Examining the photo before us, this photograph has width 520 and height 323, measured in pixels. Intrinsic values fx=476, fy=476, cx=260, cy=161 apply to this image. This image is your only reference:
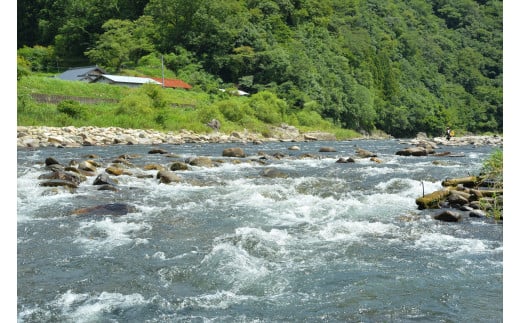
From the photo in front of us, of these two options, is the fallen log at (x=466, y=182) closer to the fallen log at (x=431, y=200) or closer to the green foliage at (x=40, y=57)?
the fallen log at (x=431, y=200)

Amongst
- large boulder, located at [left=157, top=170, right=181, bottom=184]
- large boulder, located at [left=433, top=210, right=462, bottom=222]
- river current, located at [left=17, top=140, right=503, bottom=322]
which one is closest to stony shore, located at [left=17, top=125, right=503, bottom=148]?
large boulder, located at [left=157, top=170, right=181, bottom=184]

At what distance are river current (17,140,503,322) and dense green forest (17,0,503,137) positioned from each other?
30805 mm

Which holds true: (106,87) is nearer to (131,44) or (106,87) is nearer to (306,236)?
(131,44)

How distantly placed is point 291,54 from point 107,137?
43.3 meters

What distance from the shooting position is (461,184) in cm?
1434

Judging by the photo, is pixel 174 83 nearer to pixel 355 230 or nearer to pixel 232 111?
pixel 232 111

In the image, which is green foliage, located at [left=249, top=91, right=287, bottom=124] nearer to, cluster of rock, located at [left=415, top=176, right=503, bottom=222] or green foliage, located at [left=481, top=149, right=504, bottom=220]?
green foliage, located at [left=481, top=149, right=504, bottom=220]

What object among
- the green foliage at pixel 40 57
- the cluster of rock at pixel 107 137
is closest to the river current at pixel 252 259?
the cluster of rock at pixel 107 137

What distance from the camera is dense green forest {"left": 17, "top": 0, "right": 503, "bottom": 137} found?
6538 centimetres

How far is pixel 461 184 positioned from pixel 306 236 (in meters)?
7.05

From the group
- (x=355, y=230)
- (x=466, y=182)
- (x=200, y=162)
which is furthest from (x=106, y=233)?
(x=200, y=162)

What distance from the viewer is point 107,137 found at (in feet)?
106
